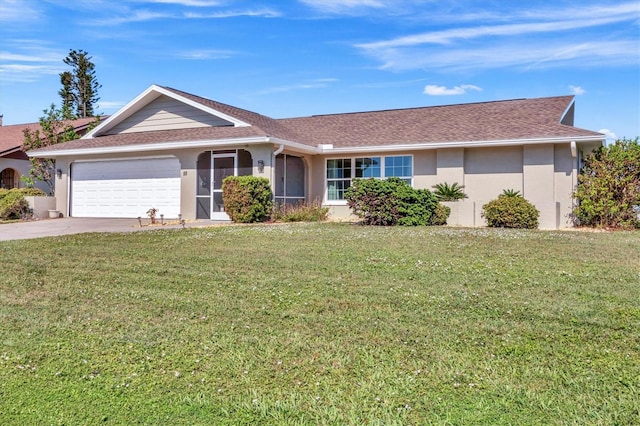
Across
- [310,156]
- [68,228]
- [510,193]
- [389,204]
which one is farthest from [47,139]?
[510,193]

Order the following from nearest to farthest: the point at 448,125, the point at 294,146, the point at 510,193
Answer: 1. the point at 510,193
2. the point at 294,146
3. the point at 448,125

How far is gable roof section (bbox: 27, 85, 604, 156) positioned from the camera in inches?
666

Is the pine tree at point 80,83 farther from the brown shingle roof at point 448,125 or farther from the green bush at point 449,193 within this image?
the green bush at point 449,193

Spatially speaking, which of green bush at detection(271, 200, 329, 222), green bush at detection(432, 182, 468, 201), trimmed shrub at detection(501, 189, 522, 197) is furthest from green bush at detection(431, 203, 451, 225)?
green bush at detection(271, 200, 329, 222)

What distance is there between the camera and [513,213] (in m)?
15.1

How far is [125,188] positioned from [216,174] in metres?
4.11

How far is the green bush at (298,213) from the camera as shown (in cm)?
1714

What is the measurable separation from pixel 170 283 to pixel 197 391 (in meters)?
3.56

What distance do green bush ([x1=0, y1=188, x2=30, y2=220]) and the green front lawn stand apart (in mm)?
12600

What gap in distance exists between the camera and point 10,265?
8.27 meters

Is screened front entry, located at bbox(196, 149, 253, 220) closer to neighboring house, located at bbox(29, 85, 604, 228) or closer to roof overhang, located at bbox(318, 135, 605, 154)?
neighboring house, located at bbox(29, 85, 604, 228)

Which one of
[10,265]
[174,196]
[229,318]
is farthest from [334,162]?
[229,318]

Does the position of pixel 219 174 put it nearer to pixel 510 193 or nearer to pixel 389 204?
pixel 389 204

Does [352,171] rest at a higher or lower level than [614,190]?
higher
